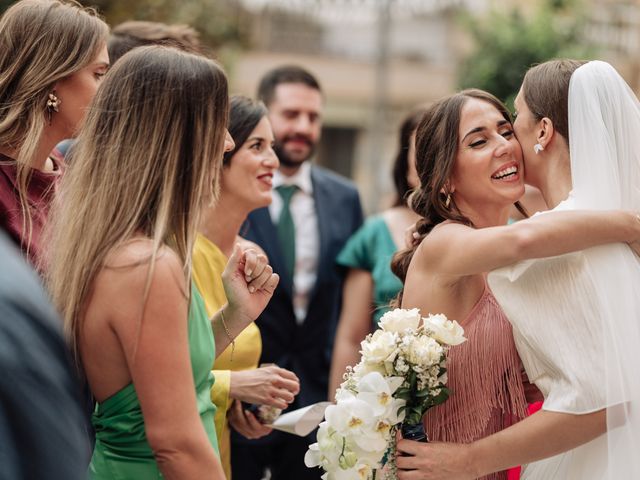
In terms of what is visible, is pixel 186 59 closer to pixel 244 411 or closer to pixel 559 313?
pixel 559 313

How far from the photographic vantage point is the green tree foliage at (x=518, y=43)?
16.2 meters

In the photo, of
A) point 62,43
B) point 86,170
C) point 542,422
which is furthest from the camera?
point 62,43

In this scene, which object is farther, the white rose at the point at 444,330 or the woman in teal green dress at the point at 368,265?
the woman in teal green dress at the point at 368,265

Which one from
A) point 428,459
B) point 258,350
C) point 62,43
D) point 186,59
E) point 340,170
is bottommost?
point 428,459

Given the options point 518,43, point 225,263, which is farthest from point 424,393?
point 518,43

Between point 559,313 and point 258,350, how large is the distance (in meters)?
1.43

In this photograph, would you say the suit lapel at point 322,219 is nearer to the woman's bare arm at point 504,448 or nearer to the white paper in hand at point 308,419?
the white paper in hand at point 308,419

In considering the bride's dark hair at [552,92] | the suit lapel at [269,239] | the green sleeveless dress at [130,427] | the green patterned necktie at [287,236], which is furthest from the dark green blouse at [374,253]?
the green sleeveless dress at [130,427]

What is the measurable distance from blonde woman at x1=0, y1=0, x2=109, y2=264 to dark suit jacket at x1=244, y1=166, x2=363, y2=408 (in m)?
1.92

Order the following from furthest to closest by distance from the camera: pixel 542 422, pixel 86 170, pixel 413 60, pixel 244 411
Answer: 1. pixel 413 60
2. pixel 244 411
3. pixel 542 422
4. pixel 86 170

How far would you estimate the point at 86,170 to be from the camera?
2.42 metres

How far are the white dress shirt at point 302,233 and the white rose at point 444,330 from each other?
7.79 ft

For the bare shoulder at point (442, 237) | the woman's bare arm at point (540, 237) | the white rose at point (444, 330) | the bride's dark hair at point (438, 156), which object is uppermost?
the bride's dark hair at point (438, 156)

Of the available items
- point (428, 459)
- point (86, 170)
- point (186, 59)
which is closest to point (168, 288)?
point (86, 170)
